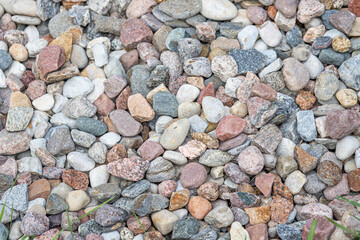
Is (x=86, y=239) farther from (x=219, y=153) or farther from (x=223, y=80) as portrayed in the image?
(x=223, y=80)

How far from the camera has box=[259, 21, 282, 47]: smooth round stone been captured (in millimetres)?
1689

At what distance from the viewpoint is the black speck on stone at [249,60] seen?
163cm

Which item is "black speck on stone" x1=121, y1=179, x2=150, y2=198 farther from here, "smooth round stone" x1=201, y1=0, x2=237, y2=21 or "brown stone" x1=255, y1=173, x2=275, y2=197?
"smooth round stone" x1=201, y1=0, x2=237, y2=21

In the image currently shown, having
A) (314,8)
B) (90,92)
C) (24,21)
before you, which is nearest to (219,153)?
(90,92)

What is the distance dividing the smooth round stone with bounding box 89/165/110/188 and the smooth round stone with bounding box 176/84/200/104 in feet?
1.39

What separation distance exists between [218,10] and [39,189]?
1.04 meters

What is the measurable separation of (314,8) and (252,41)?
0.92 ft

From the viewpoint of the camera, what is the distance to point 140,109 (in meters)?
1.64

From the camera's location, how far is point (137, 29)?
1760 mm

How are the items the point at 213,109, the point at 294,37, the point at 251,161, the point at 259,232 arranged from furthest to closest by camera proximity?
1. the point at 294,37
2. the point at 213,109
3. the point at 251,161
4. the point at 259,232

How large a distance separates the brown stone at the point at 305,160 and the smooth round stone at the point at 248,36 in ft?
1.62

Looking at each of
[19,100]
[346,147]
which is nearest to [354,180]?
[346,147]

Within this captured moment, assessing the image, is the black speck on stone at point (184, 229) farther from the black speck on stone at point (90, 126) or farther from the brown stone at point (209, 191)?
the black speck on stone at point (90, 126)

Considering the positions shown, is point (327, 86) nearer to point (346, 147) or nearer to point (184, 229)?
point (346, 147)
